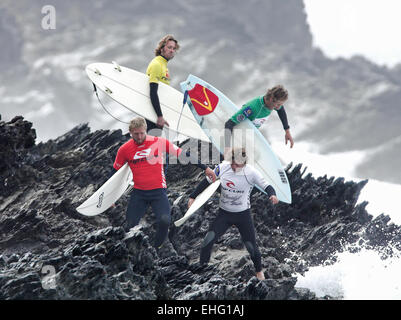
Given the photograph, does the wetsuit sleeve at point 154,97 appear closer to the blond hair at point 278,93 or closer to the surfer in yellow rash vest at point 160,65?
the surfer in yellow rash vest at point 160,65

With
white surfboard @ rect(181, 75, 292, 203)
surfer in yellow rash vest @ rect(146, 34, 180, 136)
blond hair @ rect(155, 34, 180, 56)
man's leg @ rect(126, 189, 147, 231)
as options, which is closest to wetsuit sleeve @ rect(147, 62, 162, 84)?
surfer in yellow rash vest @ rect(146, 34, 180, 136)

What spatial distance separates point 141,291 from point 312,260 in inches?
196

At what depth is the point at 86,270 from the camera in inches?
217

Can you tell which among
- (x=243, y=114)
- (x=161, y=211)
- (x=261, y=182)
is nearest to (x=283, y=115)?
(x=243, y=114)

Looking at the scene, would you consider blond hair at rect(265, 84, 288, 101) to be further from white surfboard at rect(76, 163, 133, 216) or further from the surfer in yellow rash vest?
white surfboard at rect(76, 163, 133, 216)

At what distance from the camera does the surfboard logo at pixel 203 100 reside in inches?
405

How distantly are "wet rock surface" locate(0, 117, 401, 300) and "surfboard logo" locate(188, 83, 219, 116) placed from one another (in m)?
1.95

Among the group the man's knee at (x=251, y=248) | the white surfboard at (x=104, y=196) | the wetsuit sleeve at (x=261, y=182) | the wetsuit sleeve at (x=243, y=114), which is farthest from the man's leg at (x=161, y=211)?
the wetsuit sleeve at (x=243, y=114)

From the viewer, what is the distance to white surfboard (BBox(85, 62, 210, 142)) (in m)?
10.2

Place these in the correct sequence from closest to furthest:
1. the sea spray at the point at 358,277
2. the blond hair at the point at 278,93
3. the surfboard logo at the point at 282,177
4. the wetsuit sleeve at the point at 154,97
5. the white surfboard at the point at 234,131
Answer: the sea spray at the point at 358,277 < the blond hair at the point at 278,93 < the wetsuit sleeve at the point at 154,97 < the white surfboard at the point at 234,131 < the surfboard logo at the point at 282,177

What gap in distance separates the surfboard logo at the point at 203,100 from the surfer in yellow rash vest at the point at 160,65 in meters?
1.22

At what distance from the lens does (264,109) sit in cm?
848
